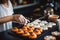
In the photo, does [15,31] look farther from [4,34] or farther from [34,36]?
[34,36]

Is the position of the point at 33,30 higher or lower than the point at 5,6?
lower

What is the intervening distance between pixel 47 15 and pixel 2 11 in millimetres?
533

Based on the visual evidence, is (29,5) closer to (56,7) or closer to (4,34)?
(56,7)

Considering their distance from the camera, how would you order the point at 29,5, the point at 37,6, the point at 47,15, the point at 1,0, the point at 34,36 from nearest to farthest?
the point at 34,36
the point at 1,0
the point at 47,15
the point at 29,5
the point at 37,6

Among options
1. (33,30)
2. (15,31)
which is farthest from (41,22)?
(15,31)

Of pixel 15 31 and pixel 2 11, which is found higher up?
pixel 2 11

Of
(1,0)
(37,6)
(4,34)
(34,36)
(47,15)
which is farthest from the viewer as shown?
(37,6)

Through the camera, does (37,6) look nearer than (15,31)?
No

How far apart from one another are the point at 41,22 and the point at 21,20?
388 mm

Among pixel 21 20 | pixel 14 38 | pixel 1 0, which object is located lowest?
pixel 14 38

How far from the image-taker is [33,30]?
1.44m

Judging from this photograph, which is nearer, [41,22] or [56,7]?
[41,22]

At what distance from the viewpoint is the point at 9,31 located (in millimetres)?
1452

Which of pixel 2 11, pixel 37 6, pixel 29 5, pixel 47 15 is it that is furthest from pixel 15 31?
pixel 37 6
